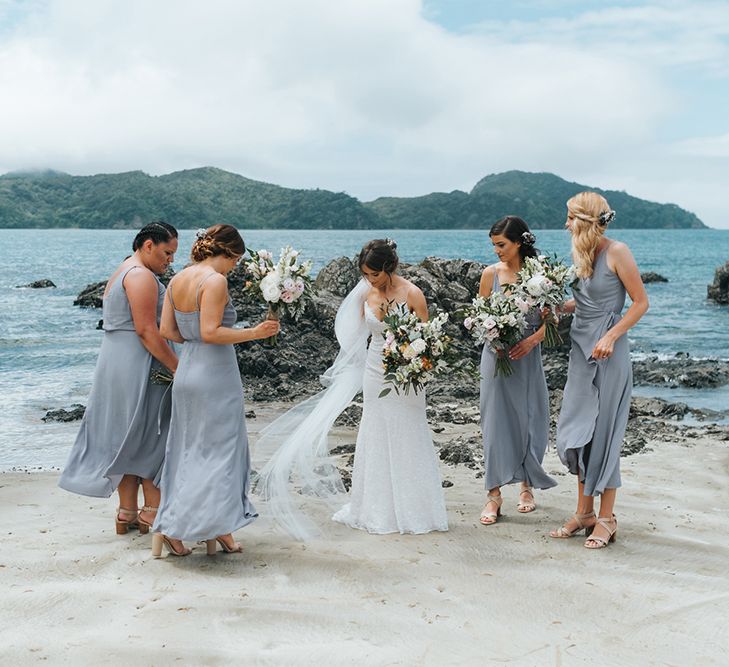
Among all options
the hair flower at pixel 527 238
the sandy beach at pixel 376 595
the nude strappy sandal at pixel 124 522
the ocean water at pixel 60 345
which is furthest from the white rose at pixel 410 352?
the ocean water at pixel 60 345

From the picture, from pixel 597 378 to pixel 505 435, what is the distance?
1.15 m

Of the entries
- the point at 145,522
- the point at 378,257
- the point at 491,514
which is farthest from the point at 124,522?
the point at 491,514

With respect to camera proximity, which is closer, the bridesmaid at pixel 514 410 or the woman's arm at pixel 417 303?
the woman's arm at pixel 417 303

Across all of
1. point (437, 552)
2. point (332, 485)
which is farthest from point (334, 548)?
point (332, 485)

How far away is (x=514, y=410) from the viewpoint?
7.45 m

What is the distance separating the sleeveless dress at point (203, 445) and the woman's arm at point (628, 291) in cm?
267

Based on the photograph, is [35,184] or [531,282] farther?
[35,184]

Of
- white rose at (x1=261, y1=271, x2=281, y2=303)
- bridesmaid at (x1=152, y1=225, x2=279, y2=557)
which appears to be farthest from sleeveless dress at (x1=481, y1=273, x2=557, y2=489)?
bridesmaid at (x1=152, y1=225, x2=279, y2=557)

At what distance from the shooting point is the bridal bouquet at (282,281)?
620 centimetres

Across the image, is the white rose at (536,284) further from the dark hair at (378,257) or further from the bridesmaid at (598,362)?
the dark hair at (378,257)

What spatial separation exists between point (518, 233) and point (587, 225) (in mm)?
1027

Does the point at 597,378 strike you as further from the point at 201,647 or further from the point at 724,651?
the point at 201,647

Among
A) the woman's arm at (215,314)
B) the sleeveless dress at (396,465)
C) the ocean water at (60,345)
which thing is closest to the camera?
the woman's arm at (215,314)

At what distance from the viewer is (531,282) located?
6.62 m
